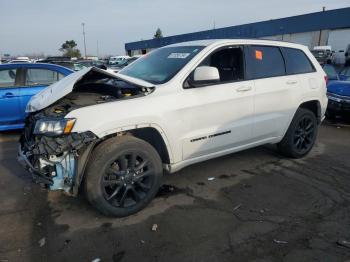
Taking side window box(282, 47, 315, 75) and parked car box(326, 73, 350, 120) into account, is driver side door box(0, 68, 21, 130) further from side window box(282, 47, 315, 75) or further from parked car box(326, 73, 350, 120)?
parked car box(326, 73, 350, 120)

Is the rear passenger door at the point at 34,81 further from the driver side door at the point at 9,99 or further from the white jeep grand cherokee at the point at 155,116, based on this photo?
the white jeep grand cherokee at the point at 155,116

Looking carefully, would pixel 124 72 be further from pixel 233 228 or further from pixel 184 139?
pixel 233 228

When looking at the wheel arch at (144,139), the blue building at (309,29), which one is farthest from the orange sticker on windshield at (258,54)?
the blue building at (309,29)

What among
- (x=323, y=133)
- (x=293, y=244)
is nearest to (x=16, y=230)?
(x=293, y=244)

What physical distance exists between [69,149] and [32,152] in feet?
1.28

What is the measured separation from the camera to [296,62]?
209 inches

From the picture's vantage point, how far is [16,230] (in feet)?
11.4

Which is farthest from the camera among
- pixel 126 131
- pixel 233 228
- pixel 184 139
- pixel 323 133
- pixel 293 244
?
pixel 323 133

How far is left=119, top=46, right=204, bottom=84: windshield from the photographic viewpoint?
4101mm

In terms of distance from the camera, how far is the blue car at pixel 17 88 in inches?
276

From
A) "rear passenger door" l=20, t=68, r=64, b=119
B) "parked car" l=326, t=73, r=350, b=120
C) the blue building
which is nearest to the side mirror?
"rear passenger door" l=20, t=68, r=64, b=119

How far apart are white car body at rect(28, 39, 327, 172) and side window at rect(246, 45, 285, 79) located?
87 millimetres

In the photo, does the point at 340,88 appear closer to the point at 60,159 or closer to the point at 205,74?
the point at 205,74

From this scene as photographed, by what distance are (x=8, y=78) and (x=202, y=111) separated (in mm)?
5021
